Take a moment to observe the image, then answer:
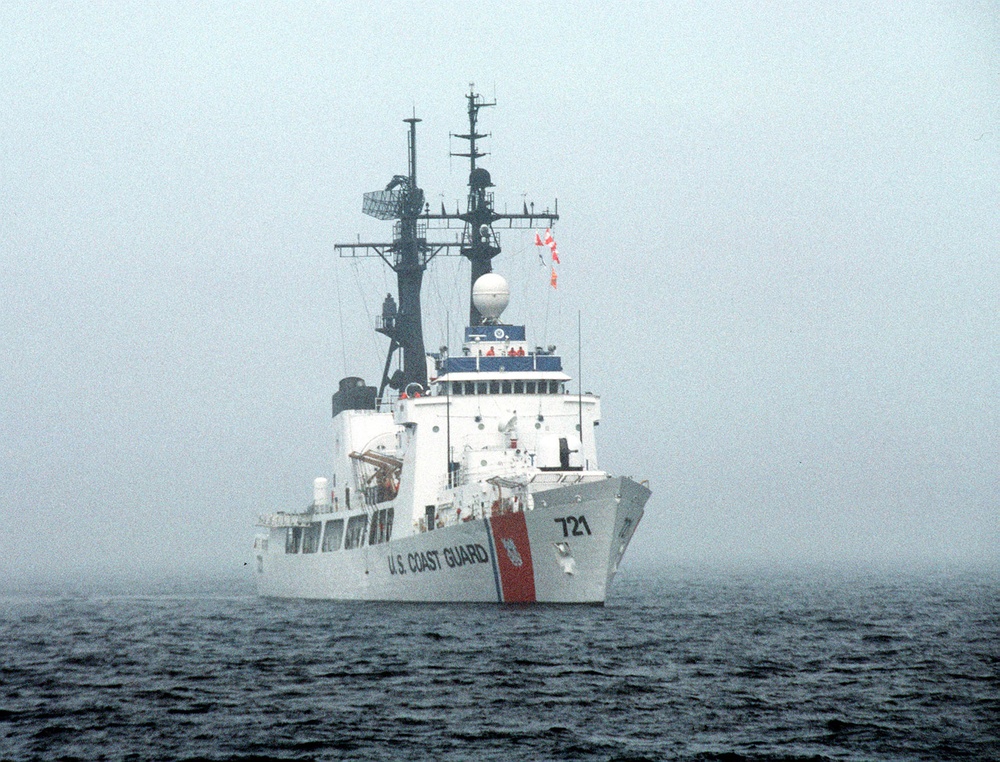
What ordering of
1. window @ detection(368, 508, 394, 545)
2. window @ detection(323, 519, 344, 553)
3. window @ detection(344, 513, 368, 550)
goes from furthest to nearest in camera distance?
window @ detection(323, 519, 344, 553)
window @ detection(344, 513, 368, 550)
window @ detection(368, 508, 394, 545)

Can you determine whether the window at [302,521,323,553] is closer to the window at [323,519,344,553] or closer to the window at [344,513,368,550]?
the window at [323,519,344,553]

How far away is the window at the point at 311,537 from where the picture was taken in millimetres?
48594

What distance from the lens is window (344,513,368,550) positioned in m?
43.5

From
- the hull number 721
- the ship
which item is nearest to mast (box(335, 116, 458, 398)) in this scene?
the ship

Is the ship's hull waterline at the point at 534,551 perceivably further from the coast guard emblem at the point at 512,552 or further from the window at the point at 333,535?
the window at the point at 333,535

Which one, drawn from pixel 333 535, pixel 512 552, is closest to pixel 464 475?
pixel 512 552

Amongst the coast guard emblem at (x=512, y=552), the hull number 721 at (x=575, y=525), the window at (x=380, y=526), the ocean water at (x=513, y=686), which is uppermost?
the window at (x=380, y=526)

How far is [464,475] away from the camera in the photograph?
37.2 metres

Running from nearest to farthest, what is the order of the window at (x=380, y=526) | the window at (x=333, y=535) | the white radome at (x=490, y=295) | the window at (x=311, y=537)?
the window at (x=380, y=526) < the white radome at (x=490, y=295) < the window at (x=333, y=535) < the window at (x=311, y=537)

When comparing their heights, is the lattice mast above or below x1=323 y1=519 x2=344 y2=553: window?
above

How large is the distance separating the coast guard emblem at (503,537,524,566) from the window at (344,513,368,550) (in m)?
10.5

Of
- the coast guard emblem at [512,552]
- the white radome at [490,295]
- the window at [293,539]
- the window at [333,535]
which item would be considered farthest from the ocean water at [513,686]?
the window at [293,539]

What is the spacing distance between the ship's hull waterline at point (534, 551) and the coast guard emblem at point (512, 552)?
24 mm

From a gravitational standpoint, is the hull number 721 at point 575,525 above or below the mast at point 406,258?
below
